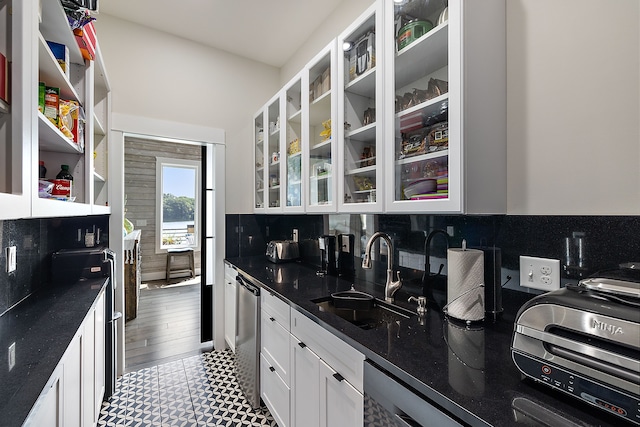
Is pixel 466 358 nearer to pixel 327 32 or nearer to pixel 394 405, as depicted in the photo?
pixel 394 405

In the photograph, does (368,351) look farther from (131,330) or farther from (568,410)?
(131,330)

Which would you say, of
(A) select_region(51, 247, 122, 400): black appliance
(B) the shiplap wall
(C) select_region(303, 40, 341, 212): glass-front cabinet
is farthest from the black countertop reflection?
(B) the shiplap wall

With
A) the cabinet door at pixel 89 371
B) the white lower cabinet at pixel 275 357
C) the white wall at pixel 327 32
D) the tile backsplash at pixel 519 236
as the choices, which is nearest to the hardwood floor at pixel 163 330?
the cabinet door at pixel 89 371

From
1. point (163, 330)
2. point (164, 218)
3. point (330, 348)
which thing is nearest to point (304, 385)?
point (330, 348)

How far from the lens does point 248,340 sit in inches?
81.0

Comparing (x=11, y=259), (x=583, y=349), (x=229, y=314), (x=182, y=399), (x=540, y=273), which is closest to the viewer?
(x=583, y=349)

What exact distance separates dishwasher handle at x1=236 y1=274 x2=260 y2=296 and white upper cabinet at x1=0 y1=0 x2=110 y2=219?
1022mm

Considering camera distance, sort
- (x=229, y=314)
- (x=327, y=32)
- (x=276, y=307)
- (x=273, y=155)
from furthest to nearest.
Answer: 1. (x=229, y=314)
2. (x=273, y=155)
3. (x=327, y=32)
4. (x=276, y=307)

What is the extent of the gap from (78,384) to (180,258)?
4465 millimetres

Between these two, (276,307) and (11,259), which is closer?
(11,259)

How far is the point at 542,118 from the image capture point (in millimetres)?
1080

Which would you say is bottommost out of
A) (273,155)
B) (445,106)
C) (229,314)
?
(229,314)

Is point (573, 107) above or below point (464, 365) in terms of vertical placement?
above

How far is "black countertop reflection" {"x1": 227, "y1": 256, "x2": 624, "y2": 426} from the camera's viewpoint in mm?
655
